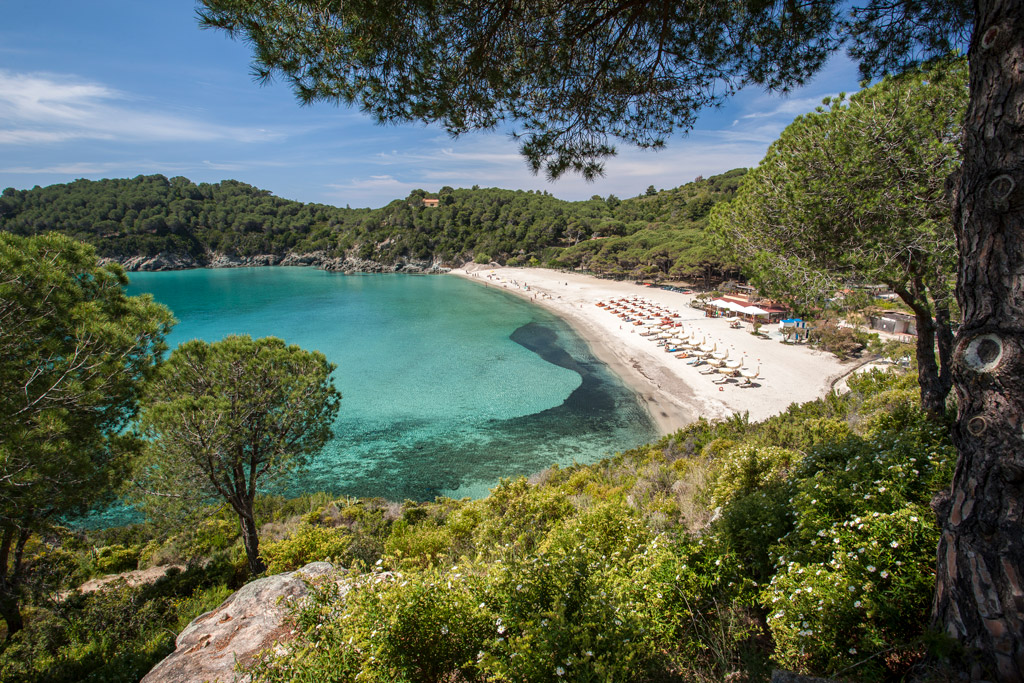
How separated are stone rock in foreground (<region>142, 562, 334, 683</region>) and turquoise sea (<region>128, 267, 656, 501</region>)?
4964 millimetres

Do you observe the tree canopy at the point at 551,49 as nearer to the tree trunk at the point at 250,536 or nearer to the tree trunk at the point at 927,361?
the tree trunk at the point at 927,361

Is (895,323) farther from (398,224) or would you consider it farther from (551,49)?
(398,224)

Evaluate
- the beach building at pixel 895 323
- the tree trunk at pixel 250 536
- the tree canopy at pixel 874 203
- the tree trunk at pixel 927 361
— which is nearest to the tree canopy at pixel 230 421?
the tree trunk at pixel 250 536

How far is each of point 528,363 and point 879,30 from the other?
23.8 m

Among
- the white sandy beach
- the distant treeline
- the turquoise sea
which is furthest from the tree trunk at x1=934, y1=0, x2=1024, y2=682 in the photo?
the distant treeline

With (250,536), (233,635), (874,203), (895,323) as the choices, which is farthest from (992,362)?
(895,323)

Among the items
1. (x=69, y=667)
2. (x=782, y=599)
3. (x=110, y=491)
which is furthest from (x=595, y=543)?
(x=110, y=491)

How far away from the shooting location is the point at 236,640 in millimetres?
4016

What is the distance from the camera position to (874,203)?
6.05 meters

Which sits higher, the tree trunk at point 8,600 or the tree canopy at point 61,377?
the tree canopy at point 61,377

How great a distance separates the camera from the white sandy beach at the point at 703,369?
18.1 metres

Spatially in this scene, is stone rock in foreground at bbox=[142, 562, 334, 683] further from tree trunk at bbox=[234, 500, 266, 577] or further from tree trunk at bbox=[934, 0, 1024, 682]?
tree trunk at bbox=[934, 0, 1024, 682]

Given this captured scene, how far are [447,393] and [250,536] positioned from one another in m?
14.6

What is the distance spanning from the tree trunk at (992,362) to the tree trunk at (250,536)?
9.69 meters
